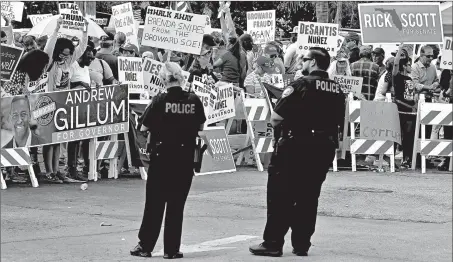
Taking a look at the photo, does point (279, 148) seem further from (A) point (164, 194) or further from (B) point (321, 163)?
(A) point (164, 194)

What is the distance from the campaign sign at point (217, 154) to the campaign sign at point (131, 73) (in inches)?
50.1

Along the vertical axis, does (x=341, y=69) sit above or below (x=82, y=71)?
above

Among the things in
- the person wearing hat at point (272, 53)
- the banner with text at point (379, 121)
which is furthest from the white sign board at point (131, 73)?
the banner with text at point (379, 121)

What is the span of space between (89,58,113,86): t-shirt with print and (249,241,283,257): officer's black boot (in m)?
6.83

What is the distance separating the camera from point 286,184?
381 inches

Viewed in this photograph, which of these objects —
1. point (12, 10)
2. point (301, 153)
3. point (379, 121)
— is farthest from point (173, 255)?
point (12, 10)

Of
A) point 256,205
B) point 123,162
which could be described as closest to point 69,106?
point 123,162

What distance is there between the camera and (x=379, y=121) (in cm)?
1786

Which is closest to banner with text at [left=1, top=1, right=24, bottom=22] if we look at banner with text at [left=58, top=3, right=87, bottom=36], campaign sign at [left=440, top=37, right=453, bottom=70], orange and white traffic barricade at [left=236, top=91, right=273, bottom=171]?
banner with text at [left=58, top=3, right=87, bottom=36]

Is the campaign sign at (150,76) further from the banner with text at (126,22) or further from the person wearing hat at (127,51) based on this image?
the banner with text at (126,22)

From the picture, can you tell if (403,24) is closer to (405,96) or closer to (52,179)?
(405,96)

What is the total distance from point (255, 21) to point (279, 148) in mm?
13842

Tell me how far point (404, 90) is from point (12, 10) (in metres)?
9.20

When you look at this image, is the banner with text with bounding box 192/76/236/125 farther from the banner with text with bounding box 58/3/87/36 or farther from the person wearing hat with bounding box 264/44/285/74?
the banner with text with bounding box 58/3/87/36
